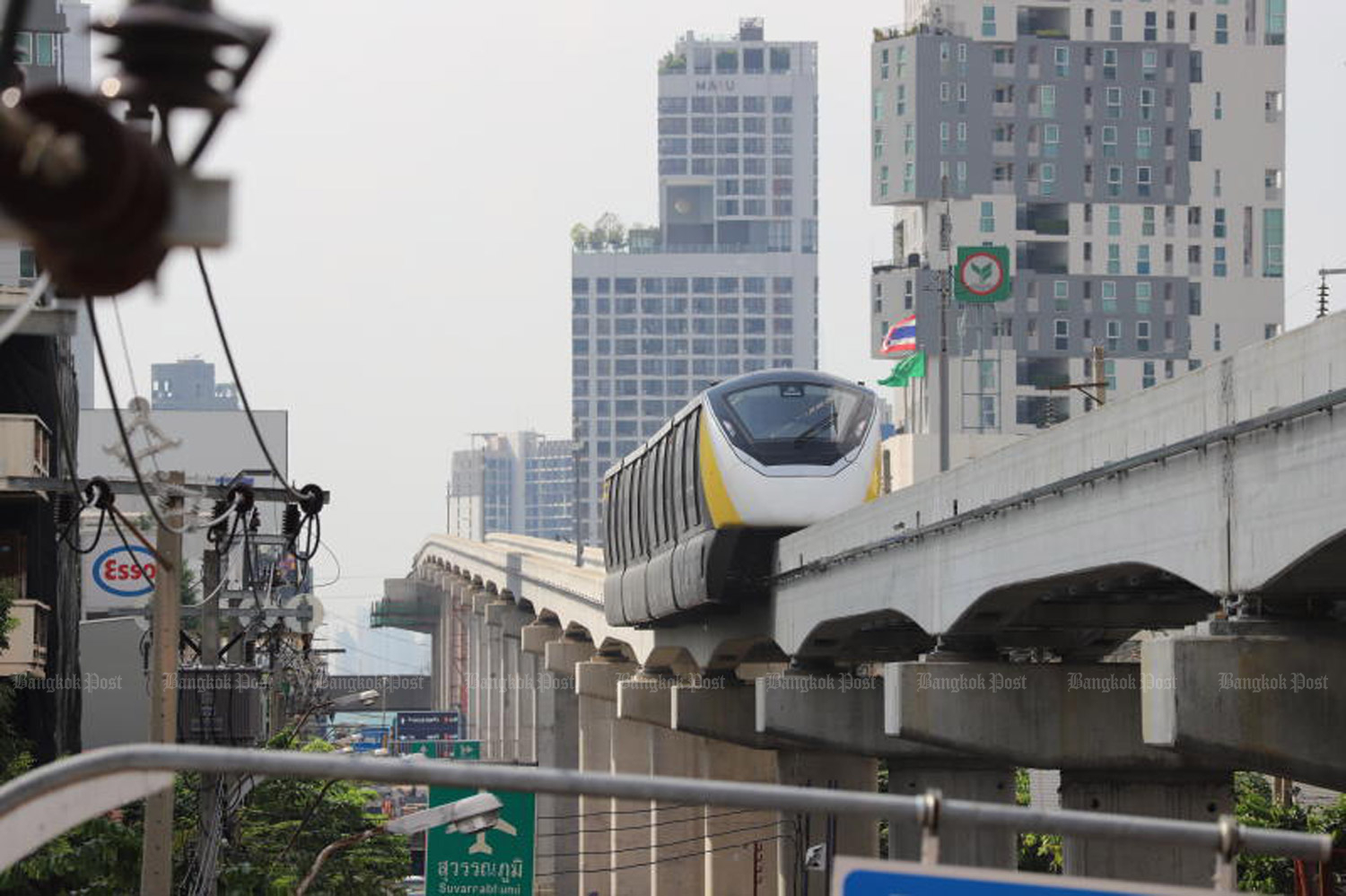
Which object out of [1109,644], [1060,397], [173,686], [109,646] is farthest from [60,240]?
[1060,397]

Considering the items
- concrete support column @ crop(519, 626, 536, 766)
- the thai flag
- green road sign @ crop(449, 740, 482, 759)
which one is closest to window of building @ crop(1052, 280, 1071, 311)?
concrete support column @ crop(519, 626, 536, 766)

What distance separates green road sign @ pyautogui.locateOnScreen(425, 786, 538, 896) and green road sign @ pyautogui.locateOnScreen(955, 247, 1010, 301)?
255 ft

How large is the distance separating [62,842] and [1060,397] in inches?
4868

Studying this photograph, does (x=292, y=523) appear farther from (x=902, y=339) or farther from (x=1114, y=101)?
(x=1114, y=101)

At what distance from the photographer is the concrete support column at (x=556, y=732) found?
301 ft

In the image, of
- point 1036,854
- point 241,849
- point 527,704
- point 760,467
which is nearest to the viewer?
point 241,849

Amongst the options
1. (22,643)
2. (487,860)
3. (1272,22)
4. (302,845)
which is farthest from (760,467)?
(1272,22)

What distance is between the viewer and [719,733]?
54.4m

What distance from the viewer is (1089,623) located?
30.8 metres

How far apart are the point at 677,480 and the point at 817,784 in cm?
1430

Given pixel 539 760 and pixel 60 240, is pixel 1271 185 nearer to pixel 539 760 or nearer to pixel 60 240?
pixel 539 760

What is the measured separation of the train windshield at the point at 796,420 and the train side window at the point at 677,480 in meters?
2.96

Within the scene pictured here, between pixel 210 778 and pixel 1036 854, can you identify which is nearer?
pixel 210 778

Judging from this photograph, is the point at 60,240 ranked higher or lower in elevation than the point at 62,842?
higher
